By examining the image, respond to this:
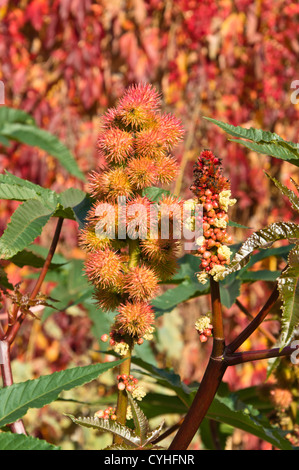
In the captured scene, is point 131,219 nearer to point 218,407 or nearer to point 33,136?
point 218,407

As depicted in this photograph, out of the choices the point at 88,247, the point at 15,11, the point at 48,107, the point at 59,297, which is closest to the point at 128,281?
the point at 88,247

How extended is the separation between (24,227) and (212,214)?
0.30 meters

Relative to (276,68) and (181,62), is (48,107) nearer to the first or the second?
(181,62)

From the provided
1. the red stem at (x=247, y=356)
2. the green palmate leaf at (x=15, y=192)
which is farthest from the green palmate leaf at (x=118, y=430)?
the green palmate leaf at (x=15, y=192)

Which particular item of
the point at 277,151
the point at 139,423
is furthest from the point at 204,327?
the point at 277,151

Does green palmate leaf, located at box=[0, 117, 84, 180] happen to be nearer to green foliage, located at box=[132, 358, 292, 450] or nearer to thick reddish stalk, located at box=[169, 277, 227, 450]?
green foliage, located at box=[132, 358, 292, 450]

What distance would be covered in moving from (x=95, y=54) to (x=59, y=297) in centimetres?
190

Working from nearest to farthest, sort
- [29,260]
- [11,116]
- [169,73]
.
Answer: [29,260] → [11,116] → [169,73]

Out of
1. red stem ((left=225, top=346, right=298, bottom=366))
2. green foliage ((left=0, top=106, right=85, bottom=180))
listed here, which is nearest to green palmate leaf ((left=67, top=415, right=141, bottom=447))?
red stem ((left=225, top=346, right=298, bottom=366))

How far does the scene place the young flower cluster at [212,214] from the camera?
61cm

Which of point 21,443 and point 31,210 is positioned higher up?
point 31,210

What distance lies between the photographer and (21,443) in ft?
1.92

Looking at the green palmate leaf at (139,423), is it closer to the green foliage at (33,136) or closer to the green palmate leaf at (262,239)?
the green palmate leaf at (262,239)

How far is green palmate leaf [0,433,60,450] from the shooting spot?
0.57 meters
